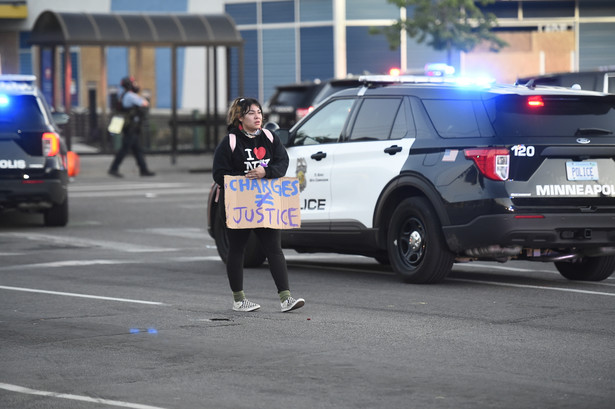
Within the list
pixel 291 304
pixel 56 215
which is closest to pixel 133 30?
pixel 56 215

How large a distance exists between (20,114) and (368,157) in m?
6.57

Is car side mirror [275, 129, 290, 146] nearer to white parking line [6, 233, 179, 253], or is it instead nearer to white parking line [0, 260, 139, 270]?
white parking line [0, 260, 139, 270]

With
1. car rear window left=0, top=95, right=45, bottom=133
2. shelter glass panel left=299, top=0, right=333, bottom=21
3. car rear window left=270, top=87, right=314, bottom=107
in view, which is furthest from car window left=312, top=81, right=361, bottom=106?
shelter glass panel left=299, top=0, right=333, bottom=21

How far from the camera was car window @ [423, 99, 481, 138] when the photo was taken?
1130 centimetres

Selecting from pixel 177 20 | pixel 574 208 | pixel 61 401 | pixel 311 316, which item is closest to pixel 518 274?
pixel 574 208

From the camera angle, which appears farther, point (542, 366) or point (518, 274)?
point (518, 274)

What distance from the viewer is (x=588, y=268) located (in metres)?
12.1

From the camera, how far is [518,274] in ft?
42.3

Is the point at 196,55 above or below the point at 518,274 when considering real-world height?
above

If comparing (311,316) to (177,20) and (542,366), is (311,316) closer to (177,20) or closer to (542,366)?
(542,366)

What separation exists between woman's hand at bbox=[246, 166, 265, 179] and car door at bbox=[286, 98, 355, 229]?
100.0 inches

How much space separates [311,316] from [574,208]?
2.62 m

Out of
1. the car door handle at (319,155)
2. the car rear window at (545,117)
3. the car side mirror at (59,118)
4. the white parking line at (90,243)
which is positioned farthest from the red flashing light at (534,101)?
the car side mirror at (59,118)

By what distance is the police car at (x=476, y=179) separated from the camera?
11.0 meters
